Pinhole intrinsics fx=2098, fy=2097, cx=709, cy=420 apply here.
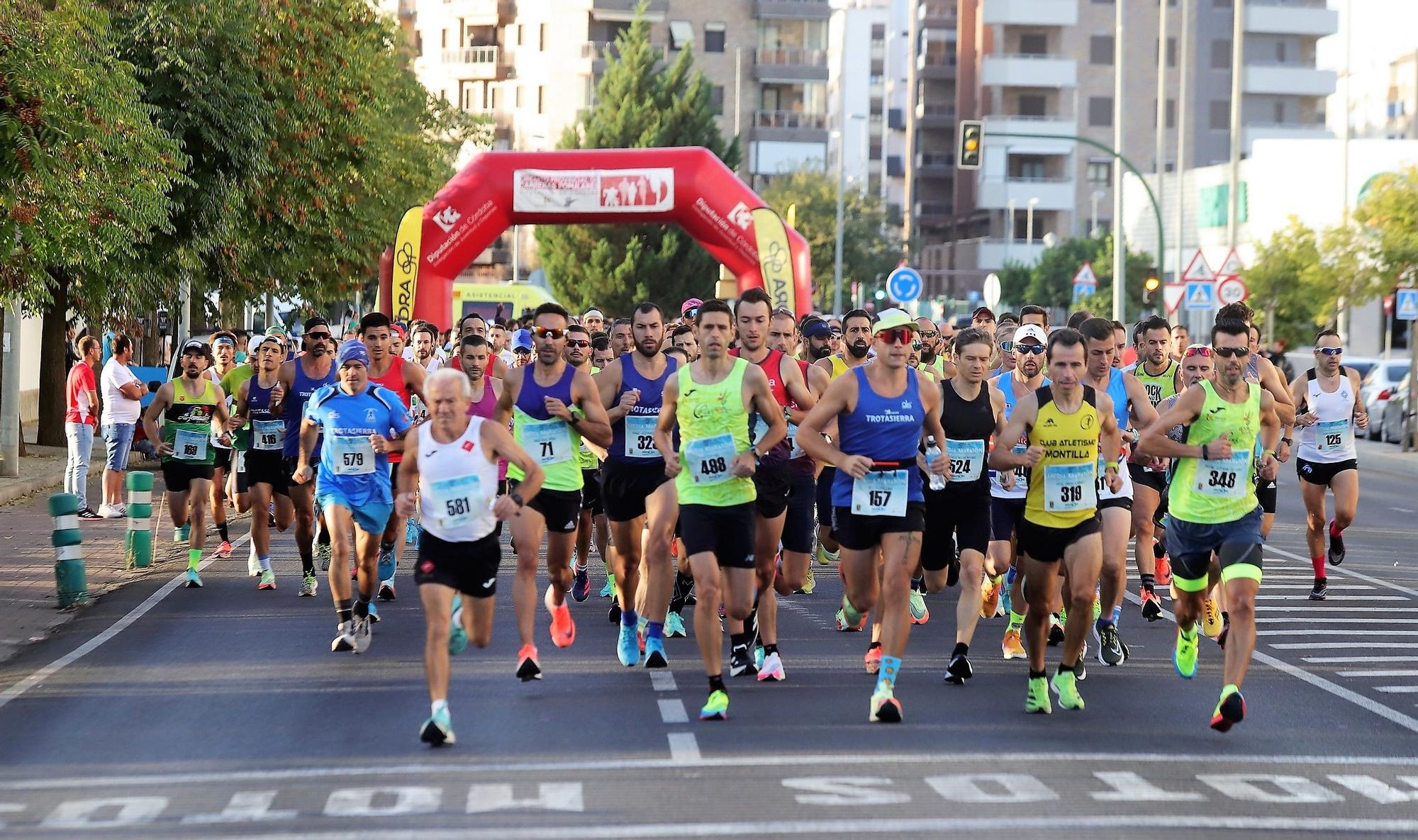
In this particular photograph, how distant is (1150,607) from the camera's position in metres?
14.4

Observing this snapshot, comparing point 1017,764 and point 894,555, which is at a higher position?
point 894,555

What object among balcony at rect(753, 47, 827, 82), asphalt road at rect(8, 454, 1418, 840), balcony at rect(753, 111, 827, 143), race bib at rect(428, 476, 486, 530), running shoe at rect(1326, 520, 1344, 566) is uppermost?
balcony at rect(753, 47, 827, 82)

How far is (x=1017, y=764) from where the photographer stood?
9008 millimetres

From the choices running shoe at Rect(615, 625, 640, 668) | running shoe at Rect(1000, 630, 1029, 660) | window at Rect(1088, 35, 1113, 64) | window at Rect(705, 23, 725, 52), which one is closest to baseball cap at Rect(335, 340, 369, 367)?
running shoe at Rect(615, 625, 640, 668)

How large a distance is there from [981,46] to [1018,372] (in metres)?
93.1

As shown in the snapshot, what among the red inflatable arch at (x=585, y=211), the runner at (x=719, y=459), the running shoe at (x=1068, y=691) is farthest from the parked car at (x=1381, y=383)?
the runner at (x=719, y=459)

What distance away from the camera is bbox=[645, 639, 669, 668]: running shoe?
11820mm

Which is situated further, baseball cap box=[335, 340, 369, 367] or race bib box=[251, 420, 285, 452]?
race bib box=[251, 420, 285, 452]

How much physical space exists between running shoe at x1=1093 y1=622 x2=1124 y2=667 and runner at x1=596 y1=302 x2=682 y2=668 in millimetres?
2519

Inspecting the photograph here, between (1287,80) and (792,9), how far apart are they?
23155mm

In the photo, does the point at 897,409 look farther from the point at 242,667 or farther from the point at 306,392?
the point at 306,392

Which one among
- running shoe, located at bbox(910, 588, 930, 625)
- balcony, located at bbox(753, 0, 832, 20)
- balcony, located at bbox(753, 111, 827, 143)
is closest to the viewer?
running shoe, located at bbox(910, 588, 930, 625)

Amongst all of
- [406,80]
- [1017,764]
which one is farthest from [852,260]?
[1017,764]

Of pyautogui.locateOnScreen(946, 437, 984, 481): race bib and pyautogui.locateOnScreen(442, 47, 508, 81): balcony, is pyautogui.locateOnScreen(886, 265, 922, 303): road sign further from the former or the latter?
pyautogui.locateOnScreen(442, 47, 508, 81): balcony
